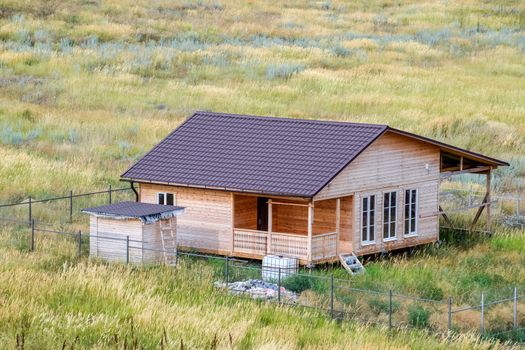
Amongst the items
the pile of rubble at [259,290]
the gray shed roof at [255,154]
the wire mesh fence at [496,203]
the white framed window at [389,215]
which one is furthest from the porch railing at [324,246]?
the wire mesh fence at [496,203]

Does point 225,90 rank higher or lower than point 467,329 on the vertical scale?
higher

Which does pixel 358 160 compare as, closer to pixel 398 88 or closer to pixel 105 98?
pixel 105 98

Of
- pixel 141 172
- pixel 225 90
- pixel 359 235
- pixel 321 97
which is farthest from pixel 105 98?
pixel 359 235

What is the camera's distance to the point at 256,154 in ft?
120

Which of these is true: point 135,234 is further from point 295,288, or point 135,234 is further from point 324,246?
point 324,246

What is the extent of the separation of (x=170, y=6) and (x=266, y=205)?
187 feet

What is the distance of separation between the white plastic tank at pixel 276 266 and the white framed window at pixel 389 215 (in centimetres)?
374

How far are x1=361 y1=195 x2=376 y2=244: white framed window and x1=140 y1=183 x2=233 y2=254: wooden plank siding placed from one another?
370cm

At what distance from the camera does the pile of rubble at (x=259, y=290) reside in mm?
29828

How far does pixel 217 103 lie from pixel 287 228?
25.0 meters

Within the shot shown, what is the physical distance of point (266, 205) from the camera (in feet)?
120

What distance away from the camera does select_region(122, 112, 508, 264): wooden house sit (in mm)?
34562

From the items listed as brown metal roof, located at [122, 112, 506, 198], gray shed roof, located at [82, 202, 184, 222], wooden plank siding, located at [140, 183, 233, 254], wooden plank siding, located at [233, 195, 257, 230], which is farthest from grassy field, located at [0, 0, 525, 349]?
wooden plank siding, located at [233, 195, 257, 230]

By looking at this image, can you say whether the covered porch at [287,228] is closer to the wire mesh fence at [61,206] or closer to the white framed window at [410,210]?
the white framed window at [410,210]
